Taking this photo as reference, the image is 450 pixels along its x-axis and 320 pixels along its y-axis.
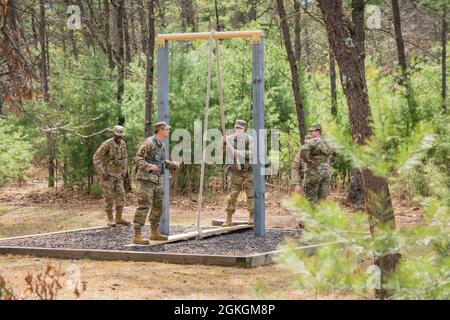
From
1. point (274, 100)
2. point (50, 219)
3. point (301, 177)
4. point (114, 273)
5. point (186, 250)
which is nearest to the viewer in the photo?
point (114, 273)

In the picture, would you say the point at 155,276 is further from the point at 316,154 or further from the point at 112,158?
the point at 112,158

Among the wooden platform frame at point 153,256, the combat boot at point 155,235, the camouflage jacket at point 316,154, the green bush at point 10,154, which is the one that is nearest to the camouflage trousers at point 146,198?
the combat boot at point 155,235

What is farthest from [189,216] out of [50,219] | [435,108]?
[435,108]

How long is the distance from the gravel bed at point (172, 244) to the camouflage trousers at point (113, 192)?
947 mm

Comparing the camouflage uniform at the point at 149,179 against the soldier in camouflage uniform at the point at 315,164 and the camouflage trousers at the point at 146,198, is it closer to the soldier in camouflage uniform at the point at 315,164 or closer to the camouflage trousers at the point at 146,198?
the camouflage trousers at the point at 146,198

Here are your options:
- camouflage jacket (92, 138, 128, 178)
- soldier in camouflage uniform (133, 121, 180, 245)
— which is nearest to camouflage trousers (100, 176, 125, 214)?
camouflage jacket (92, 138, 128, 178)

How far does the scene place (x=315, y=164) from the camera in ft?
45.8

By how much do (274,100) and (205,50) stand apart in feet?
8.64

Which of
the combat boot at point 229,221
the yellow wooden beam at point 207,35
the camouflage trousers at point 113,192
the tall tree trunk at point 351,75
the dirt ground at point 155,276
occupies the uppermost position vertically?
the yellow wooden beam at point 207,35

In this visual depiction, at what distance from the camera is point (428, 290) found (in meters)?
4.49

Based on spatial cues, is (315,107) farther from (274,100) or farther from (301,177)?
(301,177)

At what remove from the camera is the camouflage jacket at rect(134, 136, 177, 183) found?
11.7m

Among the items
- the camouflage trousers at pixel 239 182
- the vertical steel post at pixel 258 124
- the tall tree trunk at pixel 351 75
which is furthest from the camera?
the camouflage trousers at pixel 239 182

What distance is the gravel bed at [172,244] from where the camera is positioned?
1165 cm
